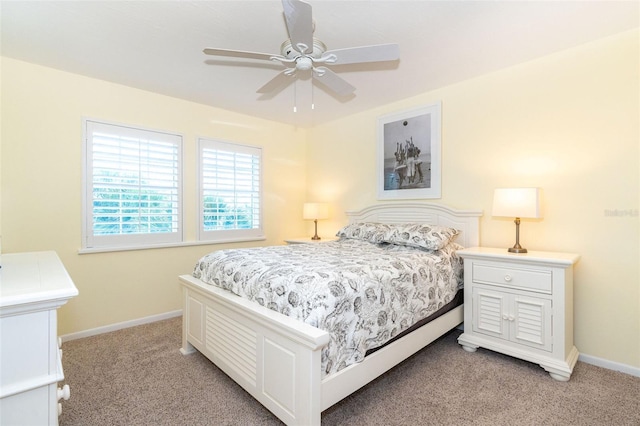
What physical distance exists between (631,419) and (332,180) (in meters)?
3.51

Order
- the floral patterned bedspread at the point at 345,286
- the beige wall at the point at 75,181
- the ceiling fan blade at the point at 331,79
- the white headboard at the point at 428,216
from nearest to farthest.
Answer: the floral patterned bedspread at the point at 345,286, the ceiling fan blade at the point at 331,79, the beige wall at the point at 75,181, the white headboard at the point at 428,216

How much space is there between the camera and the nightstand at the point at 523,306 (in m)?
2.16

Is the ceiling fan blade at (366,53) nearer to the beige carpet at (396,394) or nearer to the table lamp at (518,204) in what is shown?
the table lamp at (518,204)

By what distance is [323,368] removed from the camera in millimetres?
→ 1545

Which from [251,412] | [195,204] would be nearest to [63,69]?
[195,204]

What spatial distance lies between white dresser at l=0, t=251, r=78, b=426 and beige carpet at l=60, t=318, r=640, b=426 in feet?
2.83

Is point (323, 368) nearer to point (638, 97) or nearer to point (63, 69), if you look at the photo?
point (638, 97)

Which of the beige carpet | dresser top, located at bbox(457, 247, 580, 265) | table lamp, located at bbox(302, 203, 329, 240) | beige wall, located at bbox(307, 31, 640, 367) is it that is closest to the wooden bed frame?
the beige carpet

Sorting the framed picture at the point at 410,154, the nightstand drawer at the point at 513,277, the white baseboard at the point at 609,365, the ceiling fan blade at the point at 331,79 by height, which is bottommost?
the white baseboard at the point at 609,365

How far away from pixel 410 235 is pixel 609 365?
1.70m

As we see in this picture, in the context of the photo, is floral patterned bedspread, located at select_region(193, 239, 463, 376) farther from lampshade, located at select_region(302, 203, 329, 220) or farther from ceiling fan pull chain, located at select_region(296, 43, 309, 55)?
lampshade, located at select_region(302, 203, 329, 220)

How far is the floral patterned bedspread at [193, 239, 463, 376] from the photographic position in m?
1.62

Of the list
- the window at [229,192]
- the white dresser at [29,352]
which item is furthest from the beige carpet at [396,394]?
the window at [229,192]

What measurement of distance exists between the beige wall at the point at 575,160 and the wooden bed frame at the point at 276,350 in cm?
99
